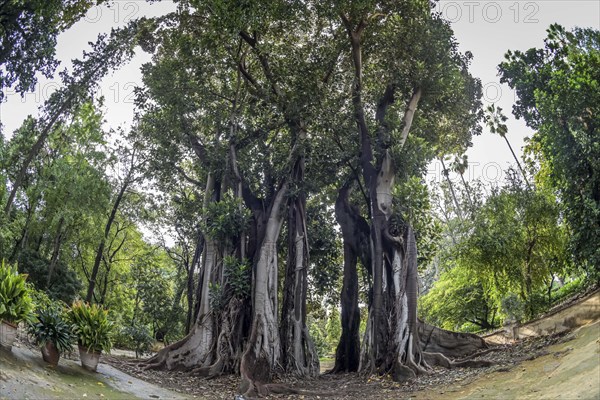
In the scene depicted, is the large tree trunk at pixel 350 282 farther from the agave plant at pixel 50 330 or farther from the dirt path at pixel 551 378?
the agave plant at pixel 50 330

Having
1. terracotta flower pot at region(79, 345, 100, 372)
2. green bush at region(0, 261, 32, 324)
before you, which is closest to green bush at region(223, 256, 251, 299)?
terracotta flower pot at region(79, 345, 100, 372)

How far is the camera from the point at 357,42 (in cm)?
1505

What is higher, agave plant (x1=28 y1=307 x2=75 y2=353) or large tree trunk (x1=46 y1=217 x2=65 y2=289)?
large tree trunk (x1=46 y1=217 x2=65 y2=289)

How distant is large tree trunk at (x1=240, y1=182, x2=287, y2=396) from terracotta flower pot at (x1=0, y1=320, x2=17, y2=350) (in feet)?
16.4

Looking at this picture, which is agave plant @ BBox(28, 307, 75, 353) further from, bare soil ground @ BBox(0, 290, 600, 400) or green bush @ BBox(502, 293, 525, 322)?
green bush @ BBox(502, 293, 525, 322)

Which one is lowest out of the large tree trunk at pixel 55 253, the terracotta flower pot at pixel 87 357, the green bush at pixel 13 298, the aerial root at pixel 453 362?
the terracotta flower pot at pixel 87 357

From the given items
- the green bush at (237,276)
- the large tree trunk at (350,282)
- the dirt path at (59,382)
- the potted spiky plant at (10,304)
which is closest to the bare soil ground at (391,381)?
the dirt path at (59,382)

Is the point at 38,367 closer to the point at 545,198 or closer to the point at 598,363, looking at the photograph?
the point at 598,363

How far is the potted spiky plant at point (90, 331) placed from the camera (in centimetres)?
933

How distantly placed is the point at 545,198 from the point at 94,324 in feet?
42.8

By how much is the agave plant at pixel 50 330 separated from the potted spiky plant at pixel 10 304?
0.40 metres

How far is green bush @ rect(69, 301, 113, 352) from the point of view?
931 cm

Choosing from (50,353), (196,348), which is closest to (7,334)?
(50,353)

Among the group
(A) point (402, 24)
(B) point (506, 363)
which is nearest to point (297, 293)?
(B) point (506, 363)
